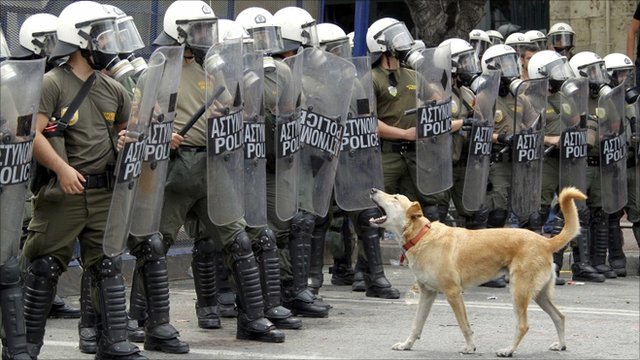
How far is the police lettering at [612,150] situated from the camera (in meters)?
11.7

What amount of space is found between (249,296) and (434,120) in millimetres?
2726

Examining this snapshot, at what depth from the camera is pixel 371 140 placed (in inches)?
376

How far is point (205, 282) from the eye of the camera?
8484mm

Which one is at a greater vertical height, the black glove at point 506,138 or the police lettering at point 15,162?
the black glove at point 506,138

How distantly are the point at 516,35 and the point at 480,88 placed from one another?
2200 millimetres

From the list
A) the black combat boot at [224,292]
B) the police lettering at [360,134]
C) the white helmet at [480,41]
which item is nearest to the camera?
the black combat boot at [224,292]

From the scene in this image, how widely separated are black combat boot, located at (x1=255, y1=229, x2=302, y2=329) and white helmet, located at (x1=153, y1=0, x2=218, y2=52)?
1.21 metres

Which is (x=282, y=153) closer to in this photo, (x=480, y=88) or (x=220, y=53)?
(x=220, y=53)

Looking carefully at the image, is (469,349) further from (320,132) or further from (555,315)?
(320,132)

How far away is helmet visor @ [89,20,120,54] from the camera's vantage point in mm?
6836

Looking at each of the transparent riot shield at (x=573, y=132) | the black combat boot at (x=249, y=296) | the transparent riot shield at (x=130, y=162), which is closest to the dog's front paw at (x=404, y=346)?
the black combat boot at (x=249, y=296)

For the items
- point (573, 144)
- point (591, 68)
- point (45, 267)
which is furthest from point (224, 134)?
point (591, 68)

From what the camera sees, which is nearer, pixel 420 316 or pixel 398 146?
pixel 420 316

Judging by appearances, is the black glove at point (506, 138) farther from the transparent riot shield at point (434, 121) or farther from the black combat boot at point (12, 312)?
the black combat boot at point (12, 312)
